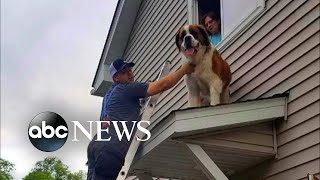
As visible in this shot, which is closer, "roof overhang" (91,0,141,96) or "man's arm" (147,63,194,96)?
"man's arm" (147,63,194,96)

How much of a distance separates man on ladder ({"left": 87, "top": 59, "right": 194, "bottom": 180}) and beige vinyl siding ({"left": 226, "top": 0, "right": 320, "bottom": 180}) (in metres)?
0.84

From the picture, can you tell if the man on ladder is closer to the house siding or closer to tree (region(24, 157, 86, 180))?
the house siding

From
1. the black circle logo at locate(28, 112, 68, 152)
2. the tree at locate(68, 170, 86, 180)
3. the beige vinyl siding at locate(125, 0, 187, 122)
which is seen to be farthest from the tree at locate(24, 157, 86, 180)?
the black circle logo at locate(28, 112, 68, 152)

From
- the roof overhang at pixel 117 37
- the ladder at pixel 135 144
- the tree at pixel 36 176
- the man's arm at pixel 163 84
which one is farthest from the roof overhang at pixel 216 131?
the tree at pixel 36 176

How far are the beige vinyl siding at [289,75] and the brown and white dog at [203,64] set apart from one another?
44 centimetres

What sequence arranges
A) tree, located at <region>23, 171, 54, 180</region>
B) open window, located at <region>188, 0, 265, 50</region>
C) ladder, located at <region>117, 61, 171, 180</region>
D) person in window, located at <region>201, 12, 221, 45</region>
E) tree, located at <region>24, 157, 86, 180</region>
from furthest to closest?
tree, located at <region>24, 157, 86, 180</region>
tree, located at <region>23, 171, 54, 180</region>
person in window, located at <region>201, 12, 221, 45</region>
open window, located at <region>188, 0, 265, 50</region>
ladder, located at <region>117, 61, 171, 180</region>

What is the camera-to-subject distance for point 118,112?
530 centimetres

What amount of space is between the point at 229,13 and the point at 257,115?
2.07 metres

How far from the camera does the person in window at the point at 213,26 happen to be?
23.8 ft

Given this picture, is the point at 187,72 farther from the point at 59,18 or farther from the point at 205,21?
the point at 59,18

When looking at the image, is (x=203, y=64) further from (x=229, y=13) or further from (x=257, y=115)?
(x=229, y=13)

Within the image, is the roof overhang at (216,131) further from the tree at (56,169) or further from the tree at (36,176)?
Answer: the tree at (56,169)

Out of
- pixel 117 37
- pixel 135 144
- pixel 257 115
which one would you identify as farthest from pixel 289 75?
pixel 117 37

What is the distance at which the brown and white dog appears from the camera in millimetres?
5457
